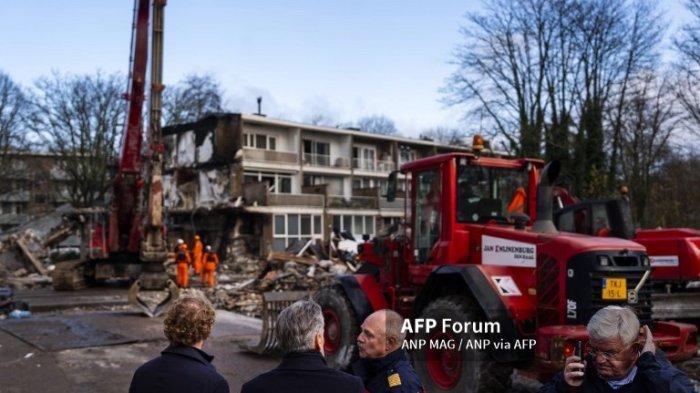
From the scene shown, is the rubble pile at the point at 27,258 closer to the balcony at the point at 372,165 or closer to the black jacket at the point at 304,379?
the balcony at the point at 372,165

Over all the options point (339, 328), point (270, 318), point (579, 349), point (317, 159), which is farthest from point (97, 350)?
point (317, 159)

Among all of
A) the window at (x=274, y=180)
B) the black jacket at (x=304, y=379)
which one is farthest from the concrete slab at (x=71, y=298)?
the window at (x=274, y=180)

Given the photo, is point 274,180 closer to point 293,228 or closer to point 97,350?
point 293,228

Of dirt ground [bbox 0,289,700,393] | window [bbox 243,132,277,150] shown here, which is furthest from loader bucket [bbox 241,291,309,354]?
window [bbox 243,132,277,150]

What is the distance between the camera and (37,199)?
160 ft

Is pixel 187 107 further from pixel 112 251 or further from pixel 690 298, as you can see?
pixel 690 298

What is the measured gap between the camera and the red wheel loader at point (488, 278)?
6.90m

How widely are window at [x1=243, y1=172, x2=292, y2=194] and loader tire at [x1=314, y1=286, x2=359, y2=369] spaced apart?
3542 cm

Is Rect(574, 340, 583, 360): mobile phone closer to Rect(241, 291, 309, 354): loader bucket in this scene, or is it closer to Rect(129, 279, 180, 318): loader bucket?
Rect(241, 291, 309, 354): loader bucket

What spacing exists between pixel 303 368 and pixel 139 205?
1838cm

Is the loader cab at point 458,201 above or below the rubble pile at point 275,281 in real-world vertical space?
above

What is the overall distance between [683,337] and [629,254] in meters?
1.09

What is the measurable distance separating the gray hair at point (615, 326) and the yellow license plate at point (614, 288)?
368 centimetres

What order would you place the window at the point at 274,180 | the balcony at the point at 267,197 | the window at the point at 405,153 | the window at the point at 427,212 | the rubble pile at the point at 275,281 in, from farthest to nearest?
the window at the point at 405,153, the window at the point at 274,180, the balcony at the point at 267,197, the rubble pile at the point at 275,281, the window at the point at 427,212
